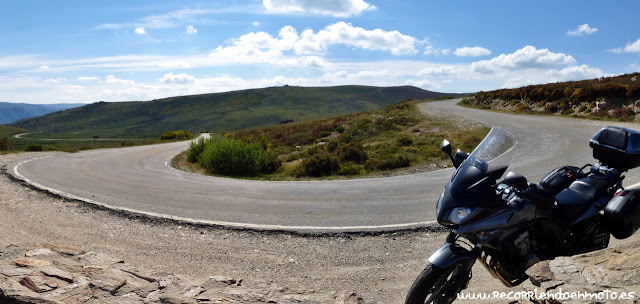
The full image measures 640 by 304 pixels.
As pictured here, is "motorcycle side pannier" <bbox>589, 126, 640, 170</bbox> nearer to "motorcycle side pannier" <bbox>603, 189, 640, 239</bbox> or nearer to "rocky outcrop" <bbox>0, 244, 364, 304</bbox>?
"motorcycle side pannier" <bbox>603, 189, 640, 239</bbox>

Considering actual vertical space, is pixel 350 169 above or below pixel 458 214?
below

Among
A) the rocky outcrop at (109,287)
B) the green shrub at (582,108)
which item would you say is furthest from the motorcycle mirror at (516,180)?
the green shrub at (582,108)

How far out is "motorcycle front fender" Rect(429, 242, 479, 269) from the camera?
3566mm

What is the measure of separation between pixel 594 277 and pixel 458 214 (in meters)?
2.21

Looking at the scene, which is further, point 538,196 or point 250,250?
point 250,250

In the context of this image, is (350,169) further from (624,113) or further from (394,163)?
(624,113)

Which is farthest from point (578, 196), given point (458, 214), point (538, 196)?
point (458, 214)

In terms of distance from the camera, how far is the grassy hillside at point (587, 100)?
91.8 ft

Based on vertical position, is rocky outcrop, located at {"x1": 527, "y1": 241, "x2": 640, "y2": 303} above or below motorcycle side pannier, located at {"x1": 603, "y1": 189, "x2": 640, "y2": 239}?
below

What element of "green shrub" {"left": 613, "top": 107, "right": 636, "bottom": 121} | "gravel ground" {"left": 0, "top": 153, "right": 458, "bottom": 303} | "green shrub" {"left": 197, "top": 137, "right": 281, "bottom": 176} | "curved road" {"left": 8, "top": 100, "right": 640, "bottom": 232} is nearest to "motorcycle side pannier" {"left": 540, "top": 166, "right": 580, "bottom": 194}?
"gravel ground" {"left": 0, "top": 153, "right": 458, "bottom": 303}

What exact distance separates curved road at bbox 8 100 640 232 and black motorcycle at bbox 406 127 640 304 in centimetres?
357

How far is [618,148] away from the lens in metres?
4.60

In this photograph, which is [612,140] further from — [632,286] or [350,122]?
[350,122]

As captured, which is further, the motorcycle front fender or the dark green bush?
the dark green bush
